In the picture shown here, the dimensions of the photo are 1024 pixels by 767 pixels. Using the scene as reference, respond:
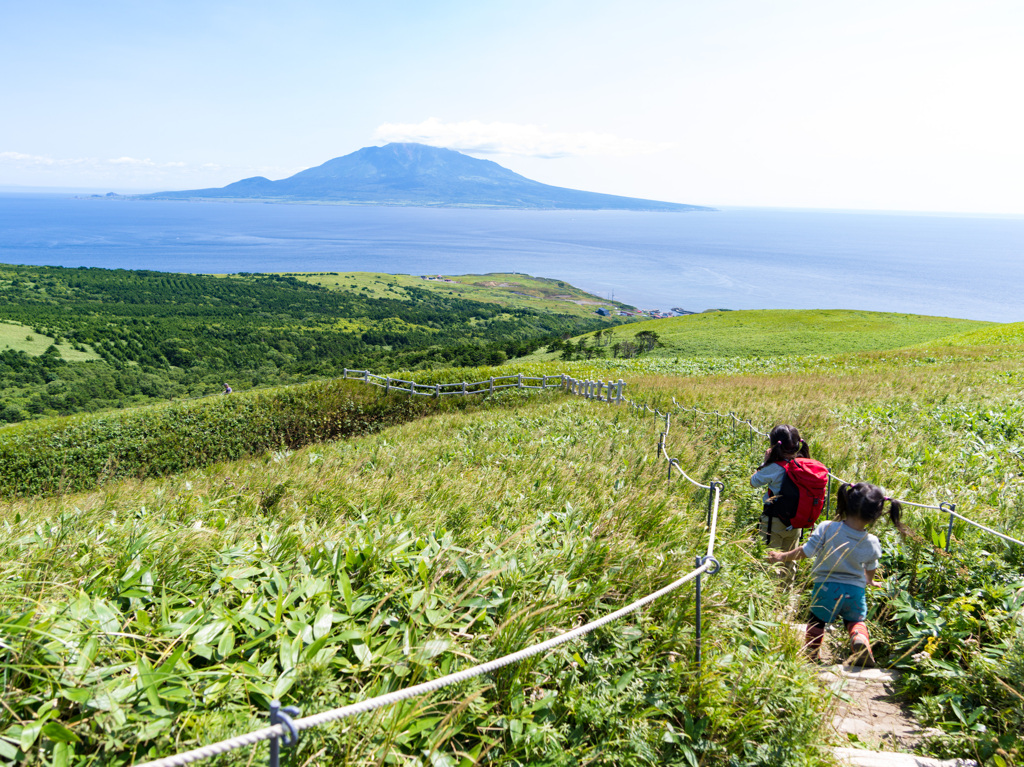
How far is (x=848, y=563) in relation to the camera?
13.2 ft

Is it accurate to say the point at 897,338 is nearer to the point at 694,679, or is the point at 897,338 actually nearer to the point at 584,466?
the point at 584,466

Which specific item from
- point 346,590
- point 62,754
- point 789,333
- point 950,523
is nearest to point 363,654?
point 346,590

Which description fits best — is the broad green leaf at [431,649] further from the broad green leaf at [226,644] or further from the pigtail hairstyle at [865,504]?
the pigtail hairstyle at [865,504]

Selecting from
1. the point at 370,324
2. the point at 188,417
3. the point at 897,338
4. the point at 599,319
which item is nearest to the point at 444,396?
the point at 188,417

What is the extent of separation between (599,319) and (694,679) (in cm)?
12295

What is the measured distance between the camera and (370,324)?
4323 inches

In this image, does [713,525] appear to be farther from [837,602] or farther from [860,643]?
[860,643]

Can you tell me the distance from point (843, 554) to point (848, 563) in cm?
10

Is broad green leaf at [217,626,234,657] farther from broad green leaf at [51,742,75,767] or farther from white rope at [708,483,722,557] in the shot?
white rope at [708,483,722,557]

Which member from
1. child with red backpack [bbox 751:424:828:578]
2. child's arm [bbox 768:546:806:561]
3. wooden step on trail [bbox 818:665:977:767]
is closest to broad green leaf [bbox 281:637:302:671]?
wooden step on trail [bbox 818:665:977:767]

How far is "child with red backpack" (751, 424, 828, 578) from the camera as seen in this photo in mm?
4875

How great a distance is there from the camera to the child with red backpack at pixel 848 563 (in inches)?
155

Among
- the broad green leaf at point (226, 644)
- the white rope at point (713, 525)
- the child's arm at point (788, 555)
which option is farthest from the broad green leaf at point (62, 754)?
the child's arm at point (788, 555)

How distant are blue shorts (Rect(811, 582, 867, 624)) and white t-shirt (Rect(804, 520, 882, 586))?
5cm
